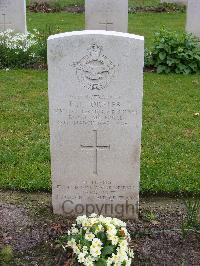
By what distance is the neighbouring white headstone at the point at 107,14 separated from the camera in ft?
35.7

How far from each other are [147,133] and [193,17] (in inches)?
209

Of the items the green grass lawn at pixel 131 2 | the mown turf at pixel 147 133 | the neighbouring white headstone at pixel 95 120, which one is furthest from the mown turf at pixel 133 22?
the neighbouring white headstone at pixel 95 120

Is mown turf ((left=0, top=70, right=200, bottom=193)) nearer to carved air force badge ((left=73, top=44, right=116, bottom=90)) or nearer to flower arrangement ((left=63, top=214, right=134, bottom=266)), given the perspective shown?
flower arrangement ((left=63, top=214, right=134, bottom=266))

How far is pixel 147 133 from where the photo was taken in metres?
6.52

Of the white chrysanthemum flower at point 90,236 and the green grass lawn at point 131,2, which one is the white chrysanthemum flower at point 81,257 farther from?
the green grass lawn at point 131,2

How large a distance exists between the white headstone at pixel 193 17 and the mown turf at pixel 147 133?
218 centimetres

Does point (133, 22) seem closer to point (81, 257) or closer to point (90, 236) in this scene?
point (90, 236)

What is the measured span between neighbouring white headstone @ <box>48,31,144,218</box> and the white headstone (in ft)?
24.0

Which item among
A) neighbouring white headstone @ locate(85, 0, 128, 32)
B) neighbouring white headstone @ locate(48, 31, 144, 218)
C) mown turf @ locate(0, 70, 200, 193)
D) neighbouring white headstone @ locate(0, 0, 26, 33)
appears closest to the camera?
neighbouring white headstone @ locate(48, 31, 144, 218)

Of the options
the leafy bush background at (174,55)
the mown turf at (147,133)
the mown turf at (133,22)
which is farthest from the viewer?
the mown turf at (133,22)

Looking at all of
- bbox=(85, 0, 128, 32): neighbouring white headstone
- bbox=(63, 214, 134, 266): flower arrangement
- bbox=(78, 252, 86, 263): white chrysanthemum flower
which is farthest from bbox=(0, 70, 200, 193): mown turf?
bbox=(85, 0, 128, 32): neighbouring white headstone

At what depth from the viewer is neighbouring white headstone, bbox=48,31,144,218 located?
4031 mm

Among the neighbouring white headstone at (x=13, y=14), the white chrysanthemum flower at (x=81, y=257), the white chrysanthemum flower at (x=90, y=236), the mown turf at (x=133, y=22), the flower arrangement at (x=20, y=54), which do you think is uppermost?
the neighbouring white headstone at (x=13, y=14)

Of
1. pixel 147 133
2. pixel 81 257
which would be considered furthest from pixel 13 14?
pixel 81 257
